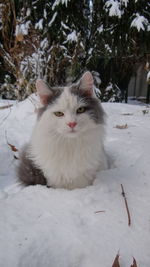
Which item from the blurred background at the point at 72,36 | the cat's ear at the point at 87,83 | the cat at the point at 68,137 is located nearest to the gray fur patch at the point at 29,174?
the cat at the point at 68,137

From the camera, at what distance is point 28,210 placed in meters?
1.39

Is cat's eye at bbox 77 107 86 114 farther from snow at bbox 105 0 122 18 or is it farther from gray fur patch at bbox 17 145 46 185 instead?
snow at bbox 105 0 122 18

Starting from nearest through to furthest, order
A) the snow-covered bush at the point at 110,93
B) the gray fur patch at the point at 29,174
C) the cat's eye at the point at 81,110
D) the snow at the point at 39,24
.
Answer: the cat's eye at the point at 81,110
the gray fur patch at the point at 29,174
the snow at the point at 39,24
the snow-covered bush at the point at 110,93

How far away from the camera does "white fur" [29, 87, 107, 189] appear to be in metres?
1.59

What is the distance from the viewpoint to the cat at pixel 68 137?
5.25ft

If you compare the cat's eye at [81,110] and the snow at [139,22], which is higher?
the snow at [139,22]

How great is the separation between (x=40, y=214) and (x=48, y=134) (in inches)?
22.2

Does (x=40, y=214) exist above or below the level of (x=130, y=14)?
below

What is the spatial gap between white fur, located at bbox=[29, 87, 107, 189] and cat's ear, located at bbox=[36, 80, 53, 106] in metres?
0.13

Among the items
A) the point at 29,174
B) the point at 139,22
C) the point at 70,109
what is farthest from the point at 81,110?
the point at 139,22

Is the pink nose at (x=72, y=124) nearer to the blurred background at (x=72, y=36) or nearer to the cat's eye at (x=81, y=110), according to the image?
the cat's eye at (x=81, y=110)

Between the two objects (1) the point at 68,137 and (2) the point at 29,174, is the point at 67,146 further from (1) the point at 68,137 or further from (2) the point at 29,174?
(2) the point at 29,174

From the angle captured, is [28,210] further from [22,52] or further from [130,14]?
[130,14]

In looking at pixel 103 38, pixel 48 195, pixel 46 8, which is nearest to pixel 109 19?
pixel 103 38
